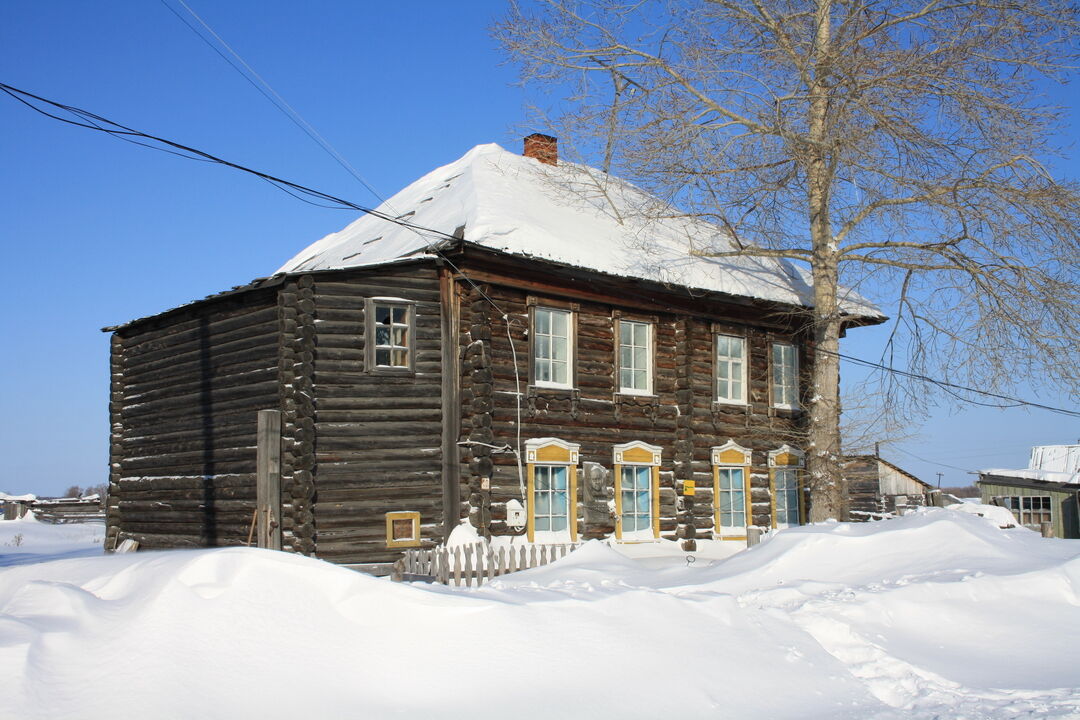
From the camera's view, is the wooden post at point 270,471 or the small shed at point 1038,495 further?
the small shed at point 1038,495

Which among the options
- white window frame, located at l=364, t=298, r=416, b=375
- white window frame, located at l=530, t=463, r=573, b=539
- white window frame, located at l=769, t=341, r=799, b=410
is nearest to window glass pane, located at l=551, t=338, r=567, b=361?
white window frame, located at l=530, t=463, r=573, b=539

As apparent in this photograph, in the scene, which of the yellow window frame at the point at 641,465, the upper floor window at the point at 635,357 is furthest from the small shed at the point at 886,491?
the upper floor window at the point at 635,357

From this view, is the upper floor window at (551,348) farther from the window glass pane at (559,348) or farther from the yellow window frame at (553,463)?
the yellow window frame at (553,463)

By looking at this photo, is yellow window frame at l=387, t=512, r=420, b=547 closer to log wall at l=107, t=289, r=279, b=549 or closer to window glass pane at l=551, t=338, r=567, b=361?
log wall at l=107, t=289, r=279, b=549

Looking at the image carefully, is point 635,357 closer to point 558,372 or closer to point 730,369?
point 558,372

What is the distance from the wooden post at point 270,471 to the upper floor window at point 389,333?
201cm

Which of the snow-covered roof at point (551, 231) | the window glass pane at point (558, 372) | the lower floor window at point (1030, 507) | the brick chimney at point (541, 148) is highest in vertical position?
the brick chimney at point (541, 148)

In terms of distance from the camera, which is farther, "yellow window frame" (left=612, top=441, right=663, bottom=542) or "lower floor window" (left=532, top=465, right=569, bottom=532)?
"yellow window frame" (left=612, top=441, right=663, bottom=542)

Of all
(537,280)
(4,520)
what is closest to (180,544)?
(537,280)

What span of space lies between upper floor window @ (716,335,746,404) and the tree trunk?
2814 millimetres

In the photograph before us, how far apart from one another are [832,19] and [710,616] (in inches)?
600

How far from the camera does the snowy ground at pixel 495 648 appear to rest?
20.3 feet

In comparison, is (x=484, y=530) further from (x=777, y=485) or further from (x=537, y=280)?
(x=777, y=485)

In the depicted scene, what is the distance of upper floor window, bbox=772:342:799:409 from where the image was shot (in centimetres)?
2416
